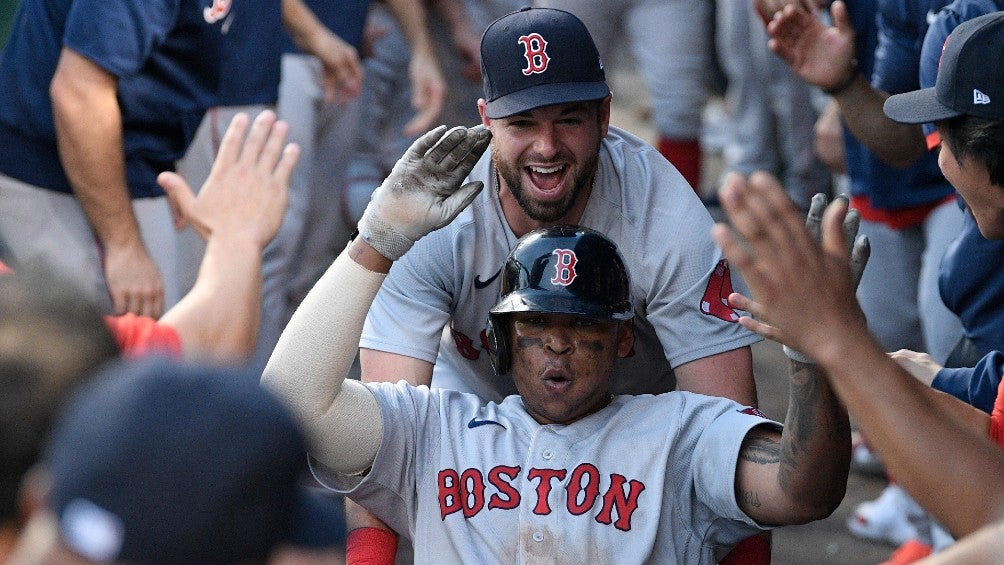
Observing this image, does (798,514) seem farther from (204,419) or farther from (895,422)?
(204,419)

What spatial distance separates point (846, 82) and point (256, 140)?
6.63 ft

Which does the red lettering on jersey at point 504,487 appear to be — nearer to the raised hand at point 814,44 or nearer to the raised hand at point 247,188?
the raised hand at point 247,188

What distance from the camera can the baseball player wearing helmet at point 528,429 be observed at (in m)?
2.90

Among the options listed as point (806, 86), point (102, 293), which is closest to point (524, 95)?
point (102, 293)

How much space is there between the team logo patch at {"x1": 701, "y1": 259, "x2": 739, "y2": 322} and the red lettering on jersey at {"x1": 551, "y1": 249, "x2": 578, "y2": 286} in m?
0.56

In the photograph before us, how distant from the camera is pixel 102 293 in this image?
4523 millimetres

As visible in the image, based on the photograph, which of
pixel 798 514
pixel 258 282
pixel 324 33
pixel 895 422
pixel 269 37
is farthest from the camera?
pixel 324 33

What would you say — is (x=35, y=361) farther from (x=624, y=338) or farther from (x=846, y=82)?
(x=846, y=82)

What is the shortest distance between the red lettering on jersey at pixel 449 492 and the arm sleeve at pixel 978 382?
1.20 metres

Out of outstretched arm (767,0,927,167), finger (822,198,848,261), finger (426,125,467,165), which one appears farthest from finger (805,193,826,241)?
outstretched arm (767,0,927,167)

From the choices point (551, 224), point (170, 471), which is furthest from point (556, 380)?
point (170, 471)

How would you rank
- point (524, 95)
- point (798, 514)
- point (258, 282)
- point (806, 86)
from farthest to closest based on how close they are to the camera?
1. point (806, 86)
2. point (524, 95)
3. point (258, 282)
4. point (798, 514)

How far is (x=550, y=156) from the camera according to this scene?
11.8 feet

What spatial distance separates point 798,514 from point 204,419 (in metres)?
1.56
